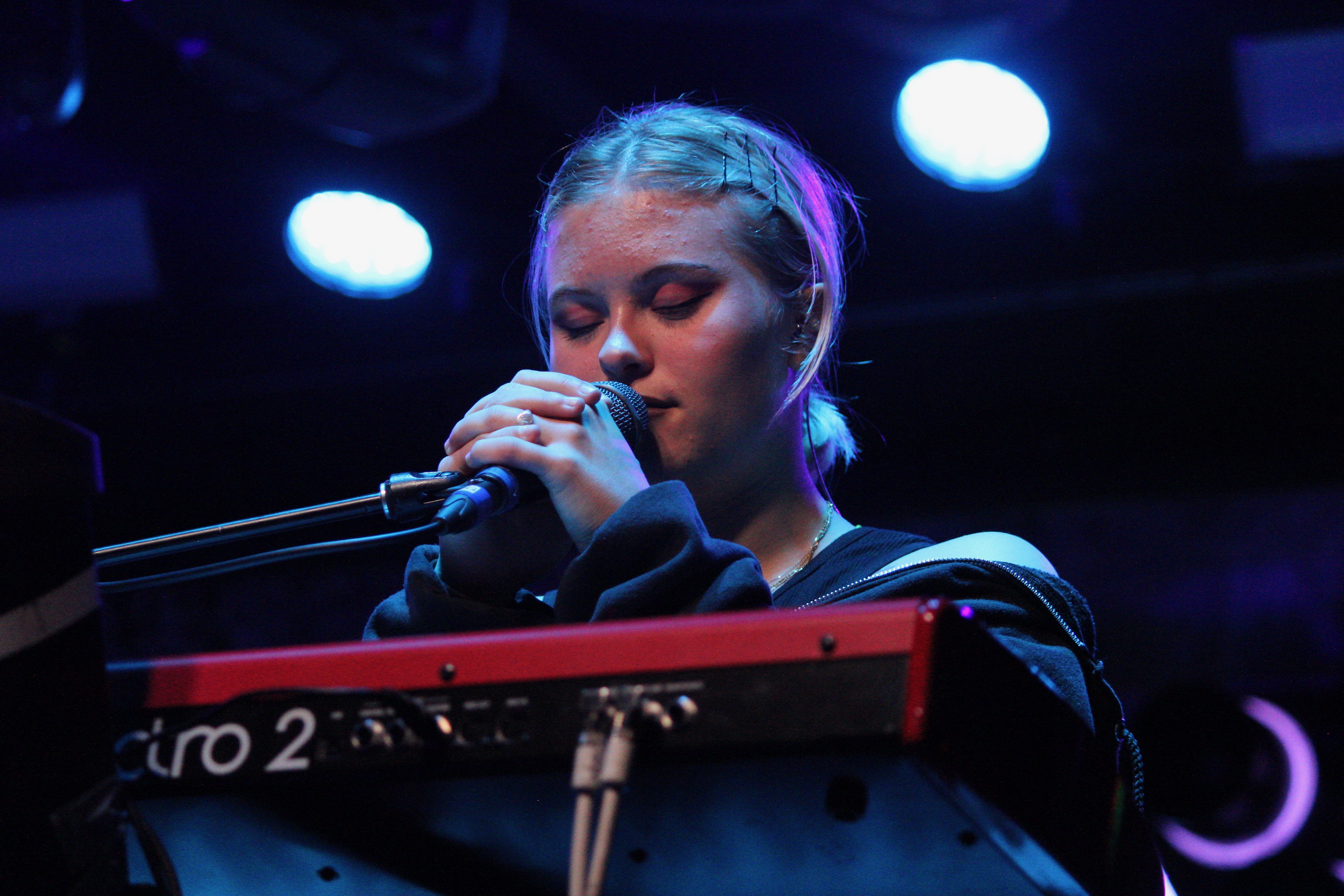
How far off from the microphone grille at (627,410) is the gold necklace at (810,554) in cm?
24

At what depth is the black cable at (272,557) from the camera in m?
0.82

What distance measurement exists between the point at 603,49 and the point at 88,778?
7.80 ft

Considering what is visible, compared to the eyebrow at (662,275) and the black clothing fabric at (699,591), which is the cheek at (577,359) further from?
the black clothing fabric at (699,591)

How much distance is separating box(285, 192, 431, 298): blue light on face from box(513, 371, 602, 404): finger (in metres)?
2.22

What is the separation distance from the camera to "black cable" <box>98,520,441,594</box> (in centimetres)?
82

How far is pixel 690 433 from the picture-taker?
1.18 metres

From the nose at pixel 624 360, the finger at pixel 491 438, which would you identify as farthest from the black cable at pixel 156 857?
the nose at pixel 624 360

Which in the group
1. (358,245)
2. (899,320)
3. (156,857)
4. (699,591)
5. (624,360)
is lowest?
(156,857)

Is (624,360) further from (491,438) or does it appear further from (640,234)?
(491,438)

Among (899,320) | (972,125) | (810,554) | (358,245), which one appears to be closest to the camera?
(810,554)

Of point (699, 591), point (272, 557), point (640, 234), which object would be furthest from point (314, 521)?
point (640, 234)

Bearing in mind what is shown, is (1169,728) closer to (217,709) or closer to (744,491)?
(744,491)

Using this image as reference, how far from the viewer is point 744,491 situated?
4.26ft

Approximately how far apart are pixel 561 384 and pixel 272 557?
0.27 meters
